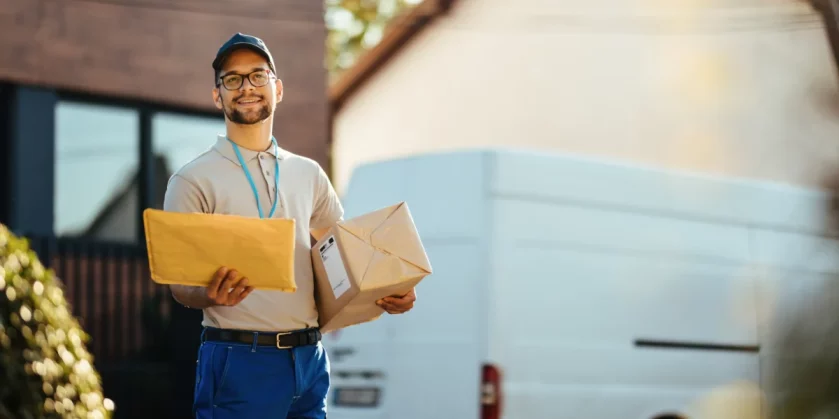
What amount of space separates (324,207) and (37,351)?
0.92 m

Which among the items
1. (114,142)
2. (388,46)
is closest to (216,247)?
(114,142)

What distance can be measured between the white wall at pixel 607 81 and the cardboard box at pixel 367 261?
34.5 feet

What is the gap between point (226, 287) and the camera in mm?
3254

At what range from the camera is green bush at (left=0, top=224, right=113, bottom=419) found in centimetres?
332

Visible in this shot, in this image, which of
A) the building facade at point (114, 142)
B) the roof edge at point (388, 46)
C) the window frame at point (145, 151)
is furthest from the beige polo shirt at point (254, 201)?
the roof edge at point (388, 46)

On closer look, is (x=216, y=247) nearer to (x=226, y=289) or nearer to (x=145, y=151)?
(x=226, y=289)

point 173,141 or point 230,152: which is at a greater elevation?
point 173,141

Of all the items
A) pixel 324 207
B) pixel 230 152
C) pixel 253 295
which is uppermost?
pixel 230 152

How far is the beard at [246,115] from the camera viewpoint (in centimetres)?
358

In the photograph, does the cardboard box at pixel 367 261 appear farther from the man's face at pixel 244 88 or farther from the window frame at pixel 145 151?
the window frame at pixel 145 151

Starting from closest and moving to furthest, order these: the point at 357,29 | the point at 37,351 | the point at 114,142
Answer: the point at 37,351 < the point at 114,142 < the point at 357,29

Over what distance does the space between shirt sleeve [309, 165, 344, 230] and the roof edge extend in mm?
15038

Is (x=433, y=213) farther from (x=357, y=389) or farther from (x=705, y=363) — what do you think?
(x=705, y=363)

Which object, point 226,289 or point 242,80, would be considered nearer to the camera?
point 226,289
